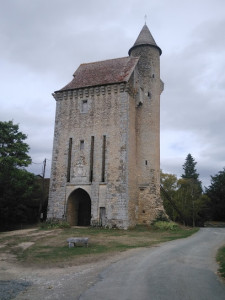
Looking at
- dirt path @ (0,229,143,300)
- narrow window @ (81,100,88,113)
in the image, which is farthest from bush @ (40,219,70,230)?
dirt path @ (0,229,143,300)

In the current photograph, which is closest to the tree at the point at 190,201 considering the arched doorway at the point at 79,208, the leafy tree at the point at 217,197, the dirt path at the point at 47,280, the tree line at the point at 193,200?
the tree line at the point at 193,200

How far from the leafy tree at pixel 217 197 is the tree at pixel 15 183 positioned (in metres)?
25.5

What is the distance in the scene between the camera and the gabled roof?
2618 centimetres

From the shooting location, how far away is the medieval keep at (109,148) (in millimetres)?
23734

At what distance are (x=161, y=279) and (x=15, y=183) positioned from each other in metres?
20.1

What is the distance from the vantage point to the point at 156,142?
88.0ft

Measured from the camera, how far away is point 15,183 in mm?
25688

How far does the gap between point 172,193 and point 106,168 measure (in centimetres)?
2136

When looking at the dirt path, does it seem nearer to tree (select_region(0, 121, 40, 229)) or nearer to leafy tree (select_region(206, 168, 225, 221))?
tree (select_region(0, 121, 40, 229))

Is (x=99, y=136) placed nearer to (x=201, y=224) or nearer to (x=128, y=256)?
(x=128, y=256)

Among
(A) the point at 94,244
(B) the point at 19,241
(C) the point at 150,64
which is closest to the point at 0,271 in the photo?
(A) the point at 94,244

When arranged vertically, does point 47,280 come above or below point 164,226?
below

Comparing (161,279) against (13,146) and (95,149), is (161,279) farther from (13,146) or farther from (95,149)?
(13,146)

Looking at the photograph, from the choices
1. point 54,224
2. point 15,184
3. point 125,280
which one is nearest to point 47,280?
point 125,280
